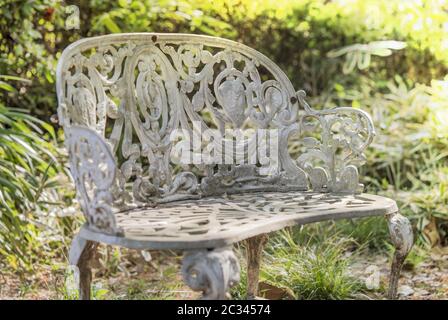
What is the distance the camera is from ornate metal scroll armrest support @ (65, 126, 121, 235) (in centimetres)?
242

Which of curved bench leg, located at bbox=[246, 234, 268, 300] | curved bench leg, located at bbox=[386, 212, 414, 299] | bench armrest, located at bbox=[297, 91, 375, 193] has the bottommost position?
curved bench leg, located at bbox=[246, 234, 268, 300]

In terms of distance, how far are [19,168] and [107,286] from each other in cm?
81

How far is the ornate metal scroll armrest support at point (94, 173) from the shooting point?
7.95 ft

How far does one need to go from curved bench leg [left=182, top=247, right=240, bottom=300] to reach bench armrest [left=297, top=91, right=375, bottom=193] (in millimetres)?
1132

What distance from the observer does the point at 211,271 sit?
2.27 m

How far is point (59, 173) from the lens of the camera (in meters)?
4.37

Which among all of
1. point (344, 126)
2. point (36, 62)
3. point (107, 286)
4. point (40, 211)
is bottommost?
point (107, 286)

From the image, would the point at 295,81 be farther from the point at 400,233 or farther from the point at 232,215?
the point at 232,215

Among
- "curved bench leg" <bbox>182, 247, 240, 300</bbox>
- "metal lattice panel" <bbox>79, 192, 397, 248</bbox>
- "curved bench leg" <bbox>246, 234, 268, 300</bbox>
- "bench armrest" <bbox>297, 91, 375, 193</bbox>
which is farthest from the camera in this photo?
"curved bench leg" <bbox>246, 234, 268, 300</bbox>

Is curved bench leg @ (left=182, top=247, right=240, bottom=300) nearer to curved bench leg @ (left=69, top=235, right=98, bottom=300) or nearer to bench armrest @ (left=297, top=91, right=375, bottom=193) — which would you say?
curved bench leg @ (left=69, top=235, right=98, bottom=300)

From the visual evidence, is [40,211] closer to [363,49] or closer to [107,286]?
[107,286]

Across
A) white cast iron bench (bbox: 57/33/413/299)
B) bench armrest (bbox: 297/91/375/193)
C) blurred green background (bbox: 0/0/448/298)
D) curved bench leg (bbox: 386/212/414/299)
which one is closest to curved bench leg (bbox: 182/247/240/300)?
white cast iron bench (bbox: 57/33/413/299)

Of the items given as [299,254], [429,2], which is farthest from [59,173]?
[429,2]

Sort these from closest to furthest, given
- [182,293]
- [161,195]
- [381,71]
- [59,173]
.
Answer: [161,195]
[182,293]
[59,173]
[381,71]
